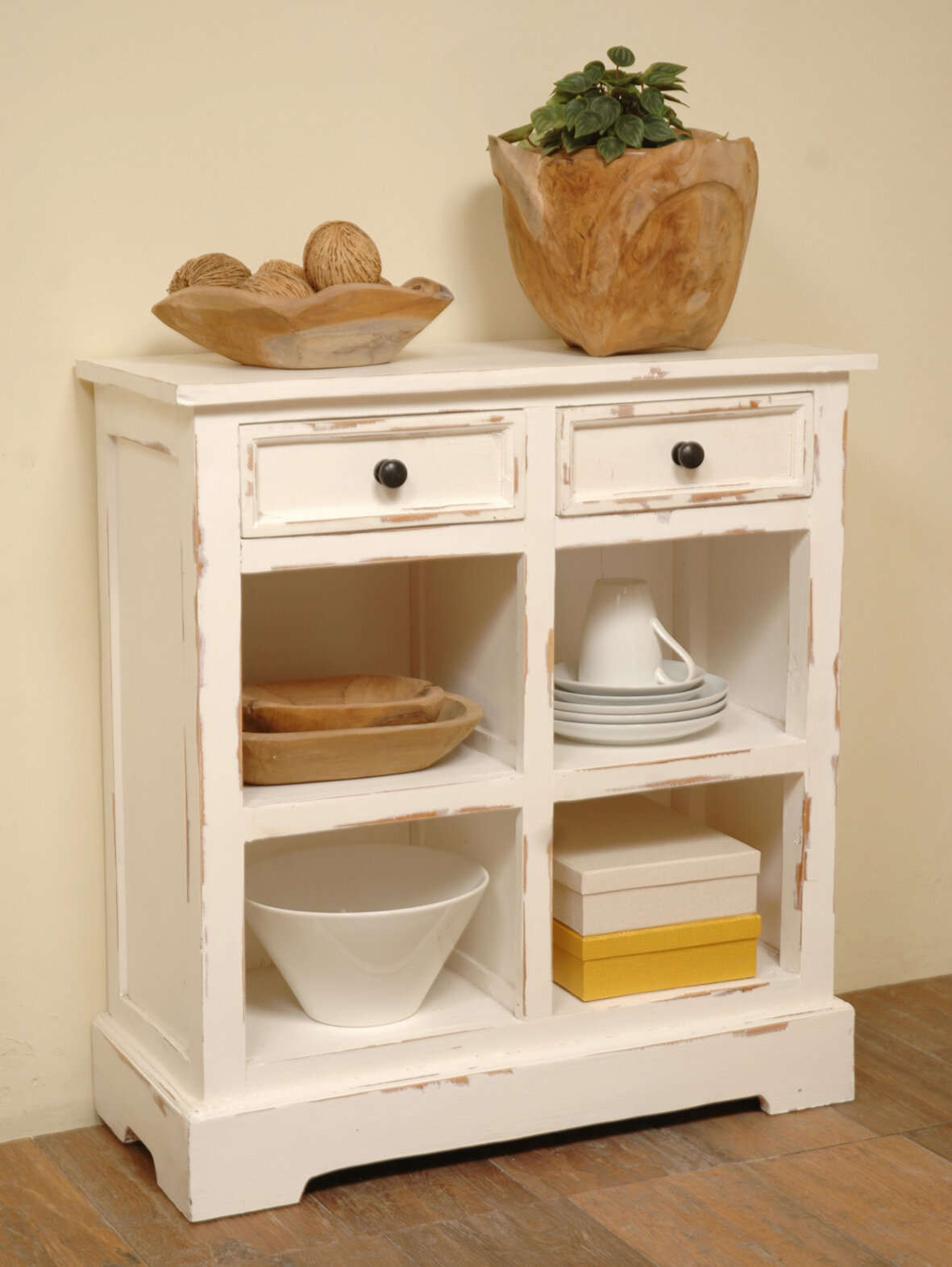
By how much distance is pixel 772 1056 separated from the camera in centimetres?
213

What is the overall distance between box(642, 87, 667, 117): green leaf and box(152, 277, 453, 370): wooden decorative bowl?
1.18 ft

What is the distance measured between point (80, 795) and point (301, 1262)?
0.68 metres

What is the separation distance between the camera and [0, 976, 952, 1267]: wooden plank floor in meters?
1.79

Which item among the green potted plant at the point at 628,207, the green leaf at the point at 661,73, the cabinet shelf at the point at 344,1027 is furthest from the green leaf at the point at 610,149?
the cabinet shelf at the point at 344,1027

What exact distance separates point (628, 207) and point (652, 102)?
148 mm

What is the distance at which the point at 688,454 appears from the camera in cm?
195

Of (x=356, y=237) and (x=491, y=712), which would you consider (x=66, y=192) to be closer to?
(x=356, y=237)

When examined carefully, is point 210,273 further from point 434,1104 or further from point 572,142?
point 434,1104

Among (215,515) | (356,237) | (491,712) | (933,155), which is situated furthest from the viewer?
(933,155)

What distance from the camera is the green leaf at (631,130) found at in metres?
1.95

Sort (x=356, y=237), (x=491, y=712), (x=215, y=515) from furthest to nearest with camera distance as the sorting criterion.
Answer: (x=491, y=712) < (x=356, y=237) < (x=215, y=515)

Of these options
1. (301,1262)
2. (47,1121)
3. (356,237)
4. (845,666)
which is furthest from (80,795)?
(845,666)

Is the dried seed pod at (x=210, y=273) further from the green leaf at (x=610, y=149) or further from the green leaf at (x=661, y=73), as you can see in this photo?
the green leaf at (x=661, y=73)

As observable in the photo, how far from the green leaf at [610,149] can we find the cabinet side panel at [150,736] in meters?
0.64
